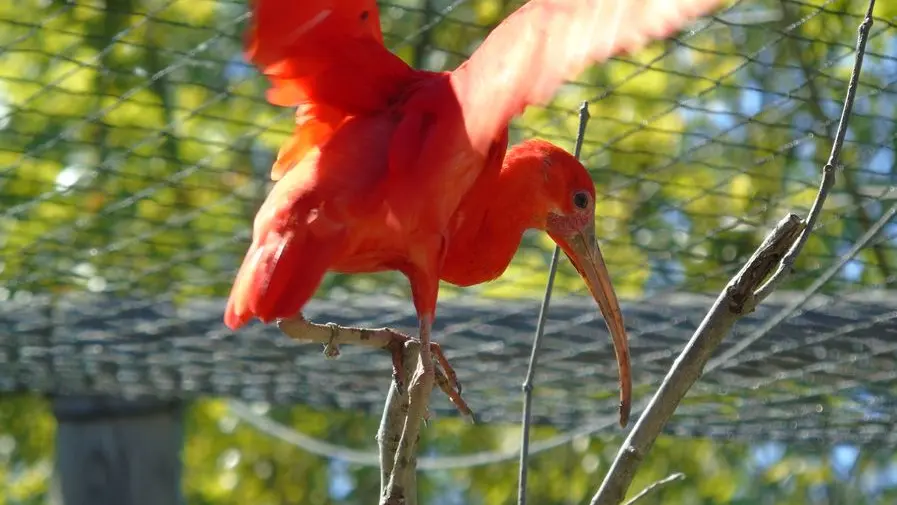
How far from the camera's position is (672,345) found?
3.65m

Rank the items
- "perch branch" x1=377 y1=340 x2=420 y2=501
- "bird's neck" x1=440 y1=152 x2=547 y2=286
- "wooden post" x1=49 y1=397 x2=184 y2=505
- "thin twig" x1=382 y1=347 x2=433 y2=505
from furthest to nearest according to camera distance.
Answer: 1. "wooden post" x1=49 y1=397 x2=184 y2=505
2. "bird's neck" x1=440 y1=152 x2=547 y2=286
3. "perch branch" x1=377 y1=340 x2=420 y2=501
4. "thin twig" x1=382 y1=347 x2=433 y2=505

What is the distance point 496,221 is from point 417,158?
40 cm

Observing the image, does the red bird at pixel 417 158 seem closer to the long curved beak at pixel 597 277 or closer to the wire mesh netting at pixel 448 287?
the long curved beak at pixel 597 277

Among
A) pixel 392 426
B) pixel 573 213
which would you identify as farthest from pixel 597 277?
pixel 392 426

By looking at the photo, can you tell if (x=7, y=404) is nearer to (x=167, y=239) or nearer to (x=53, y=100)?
(x=53, y=100)

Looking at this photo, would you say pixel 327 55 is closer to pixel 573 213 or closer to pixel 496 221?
pixel 496 221

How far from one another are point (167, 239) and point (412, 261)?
2.50 metres

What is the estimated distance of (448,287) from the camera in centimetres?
498

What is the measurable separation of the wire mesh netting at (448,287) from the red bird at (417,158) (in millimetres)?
770

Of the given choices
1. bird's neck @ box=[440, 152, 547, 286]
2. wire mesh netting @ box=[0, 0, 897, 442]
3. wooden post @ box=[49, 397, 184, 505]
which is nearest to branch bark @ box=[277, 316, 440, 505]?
bird's neck @ box=[440, 152, 547, 286]

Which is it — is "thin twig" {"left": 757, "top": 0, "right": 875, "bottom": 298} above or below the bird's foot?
above

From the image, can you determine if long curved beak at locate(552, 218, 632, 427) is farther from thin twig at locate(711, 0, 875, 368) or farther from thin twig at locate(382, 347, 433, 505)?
thin twig at locate(711, 0, 875, 368)

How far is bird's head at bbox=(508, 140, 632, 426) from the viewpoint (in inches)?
96.0

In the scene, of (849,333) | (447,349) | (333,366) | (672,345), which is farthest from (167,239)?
(849,333)
